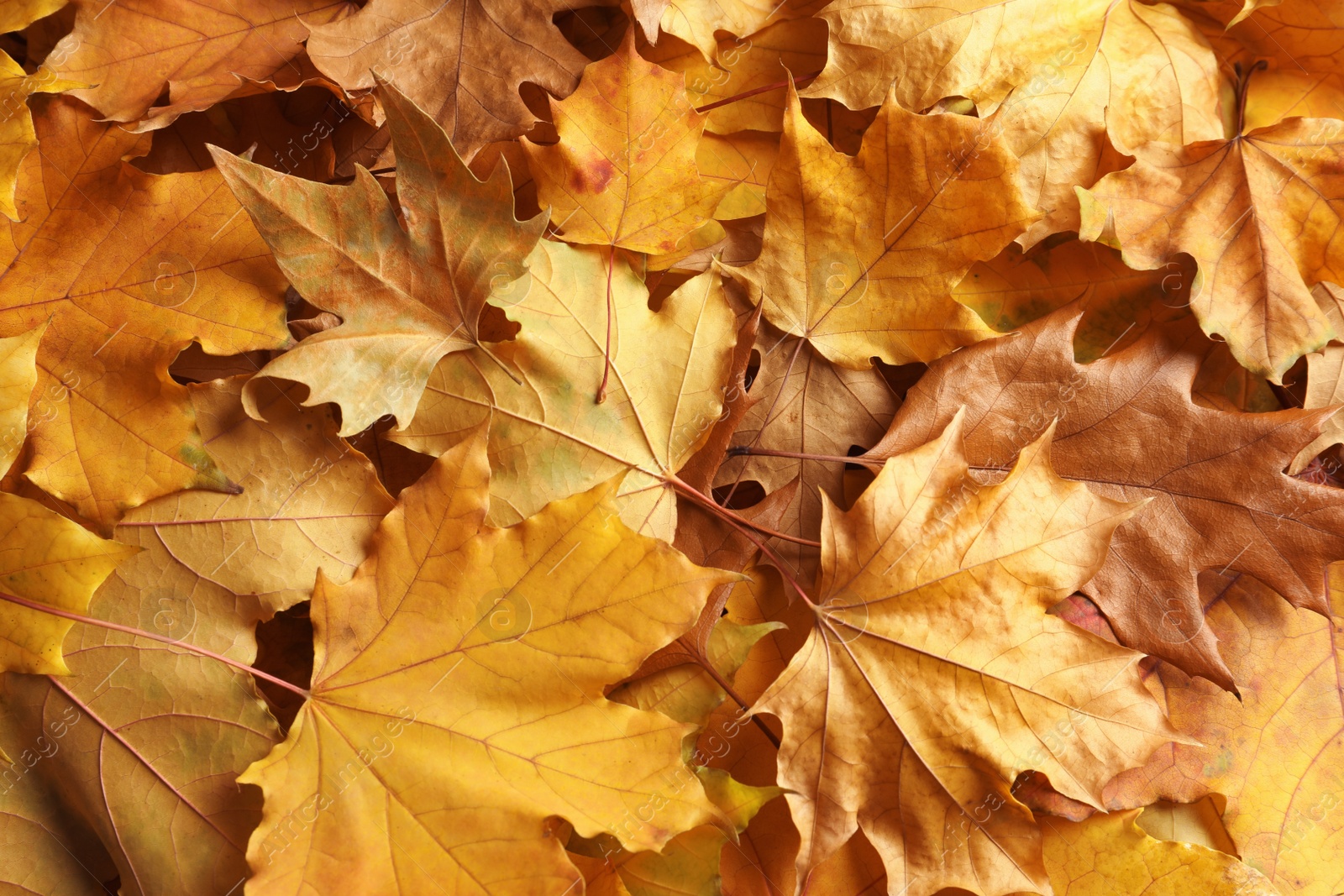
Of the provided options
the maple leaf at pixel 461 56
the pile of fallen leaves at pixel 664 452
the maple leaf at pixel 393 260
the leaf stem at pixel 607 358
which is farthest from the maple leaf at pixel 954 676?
the maple leaf at pixel 461 56

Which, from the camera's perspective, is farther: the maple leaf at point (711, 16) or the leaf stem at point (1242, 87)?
the leaf stem at point (1242, 87)

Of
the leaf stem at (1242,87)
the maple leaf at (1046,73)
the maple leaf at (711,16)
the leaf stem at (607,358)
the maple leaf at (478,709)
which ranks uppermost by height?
the maple leaf at (711,16)

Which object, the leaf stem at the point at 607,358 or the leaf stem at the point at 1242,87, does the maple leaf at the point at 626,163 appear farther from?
the leaf stem at the point at 1242,87

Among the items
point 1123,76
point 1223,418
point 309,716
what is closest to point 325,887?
point 309,716

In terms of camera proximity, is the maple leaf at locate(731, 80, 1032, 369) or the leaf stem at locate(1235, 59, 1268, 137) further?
the leaf stem at locate(1235, 59, 1268, 137)

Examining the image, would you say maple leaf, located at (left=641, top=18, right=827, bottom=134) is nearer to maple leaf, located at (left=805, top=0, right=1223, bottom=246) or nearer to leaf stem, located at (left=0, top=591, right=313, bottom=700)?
maple leaf, located at (left=805, top=0, right=1223, bottom=246)

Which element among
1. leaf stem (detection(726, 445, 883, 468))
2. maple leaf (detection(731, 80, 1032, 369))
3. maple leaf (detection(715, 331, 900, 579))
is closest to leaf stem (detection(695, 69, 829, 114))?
maple leaf (detection(731, 80, 1032, 369))
